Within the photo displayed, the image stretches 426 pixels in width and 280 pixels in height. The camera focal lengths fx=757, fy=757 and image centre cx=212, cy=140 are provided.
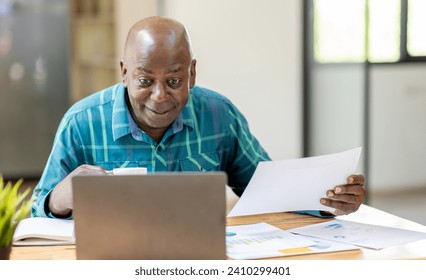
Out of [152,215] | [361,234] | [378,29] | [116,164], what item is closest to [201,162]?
[116,164]

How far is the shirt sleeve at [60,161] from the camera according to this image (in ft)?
6.25

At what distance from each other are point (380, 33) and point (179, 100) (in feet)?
9.39

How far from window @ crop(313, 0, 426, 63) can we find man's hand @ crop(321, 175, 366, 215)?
2788 millimetres

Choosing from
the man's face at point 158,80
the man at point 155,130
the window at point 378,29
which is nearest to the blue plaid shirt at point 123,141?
the man at point 155,130

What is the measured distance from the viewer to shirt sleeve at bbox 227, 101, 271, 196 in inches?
85.2

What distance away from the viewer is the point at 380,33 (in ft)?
14.5

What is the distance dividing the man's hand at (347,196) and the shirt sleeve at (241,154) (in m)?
0.40

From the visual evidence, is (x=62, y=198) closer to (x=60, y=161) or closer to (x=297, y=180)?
(x=60, y=161)

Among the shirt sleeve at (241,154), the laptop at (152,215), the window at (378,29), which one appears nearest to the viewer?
the laptop at (152,215)

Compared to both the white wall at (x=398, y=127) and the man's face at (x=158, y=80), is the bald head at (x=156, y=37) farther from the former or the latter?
the white wall at (x=398, y=127)

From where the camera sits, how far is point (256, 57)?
4.82 metres
